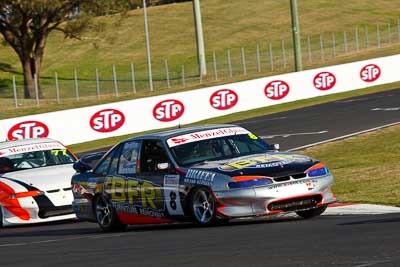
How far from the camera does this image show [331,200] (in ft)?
43.3

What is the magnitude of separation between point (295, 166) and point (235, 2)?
80599mm

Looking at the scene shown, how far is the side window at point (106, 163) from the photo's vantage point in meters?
15.0

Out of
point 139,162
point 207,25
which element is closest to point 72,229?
point 139,162

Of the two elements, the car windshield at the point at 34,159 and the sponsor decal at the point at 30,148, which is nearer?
the car windshield at the point at 34,159

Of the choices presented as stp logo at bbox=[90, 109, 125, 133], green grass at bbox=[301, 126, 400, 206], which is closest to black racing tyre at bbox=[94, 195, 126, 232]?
green grass at bbox=[301, 126, 400, 206]

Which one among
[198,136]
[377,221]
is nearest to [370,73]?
[198,136]

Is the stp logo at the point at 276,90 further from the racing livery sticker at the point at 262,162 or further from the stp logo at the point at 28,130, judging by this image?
the racing livery sticker at the point at 262,162

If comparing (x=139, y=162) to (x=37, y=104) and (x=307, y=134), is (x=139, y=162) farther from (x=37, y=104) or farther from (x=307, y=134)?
(x=37, y=104)

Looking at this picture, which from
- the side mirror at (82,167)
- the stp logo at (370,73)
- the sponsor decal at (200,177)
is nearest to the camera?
the sponsor decal at (200,177)

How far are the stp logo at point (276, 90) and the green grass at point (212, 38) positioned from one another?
20187 mm

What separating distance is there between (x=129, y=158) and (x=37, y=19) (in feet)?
166

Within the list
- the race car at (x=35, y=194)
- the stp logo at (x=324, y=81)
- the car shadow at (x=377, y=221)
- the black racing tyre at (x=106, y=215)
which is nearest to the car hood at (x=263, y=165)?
the car shadow at (x=377, y=221)

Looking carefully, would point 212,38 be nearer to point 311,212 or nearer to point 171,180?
point 171,180

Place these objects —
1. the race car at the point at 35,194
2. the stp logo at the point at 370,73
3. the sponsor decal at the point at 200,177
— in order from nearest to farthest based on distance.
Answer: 1. the sponsor decal at the point at 200,177
2. the race car at the point at 35,194
3. the stp logo at the point at 370,73
